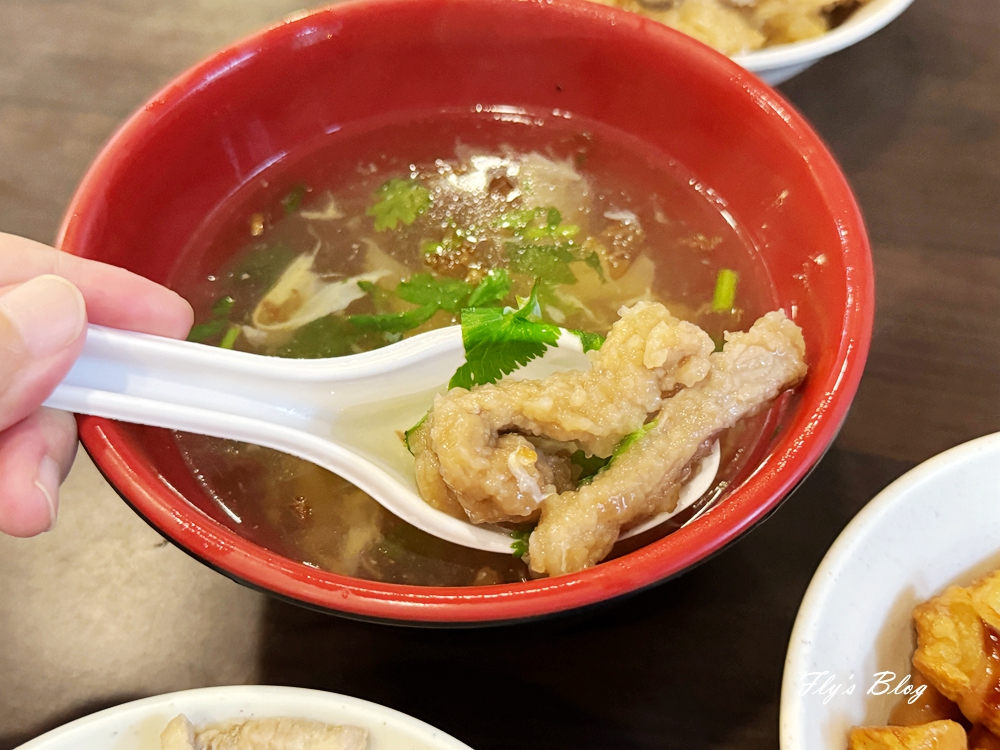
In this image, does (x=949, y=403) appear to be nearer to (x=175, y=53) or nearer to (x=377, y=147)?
(x=377, y=147)

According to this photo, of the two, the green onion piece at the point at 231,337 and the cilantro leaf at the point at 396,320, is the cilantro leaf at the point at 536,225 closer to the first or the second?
the cilantro leaf at the point at 396,320

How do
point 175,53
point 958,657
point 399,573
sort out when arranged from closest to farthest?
point 958,657
point 399,573
point 175,53

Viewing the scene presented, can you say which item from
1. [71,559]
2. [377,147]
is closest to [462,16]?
[377,147]

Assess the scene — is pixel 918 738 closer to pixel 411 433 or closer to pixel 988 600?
pixel 988 600

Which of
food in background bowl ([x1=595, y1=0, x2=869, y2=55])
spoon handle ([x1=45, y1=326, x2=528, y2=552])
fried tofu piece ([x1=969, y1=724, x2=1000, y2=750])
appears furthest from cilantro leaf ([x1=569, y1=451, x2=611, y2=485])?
food in background bowl ([x1=595, y1=0, x2=869, y2=55])

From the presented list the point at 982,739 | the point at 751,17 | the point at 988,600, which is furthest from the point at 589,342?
the point at 751,17

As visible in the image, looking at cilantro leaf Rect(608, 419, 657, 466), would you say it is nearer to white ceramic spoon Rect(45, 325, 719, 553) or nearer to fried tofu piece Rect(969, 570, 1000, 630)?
white ceramic spoon Rect(45, 325, 719, 553)

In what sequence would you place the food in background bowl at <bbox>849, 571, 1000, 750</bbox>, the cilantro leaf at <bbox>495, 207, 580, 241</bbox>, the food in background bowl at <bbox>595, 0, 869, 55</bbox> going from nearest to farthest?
the food in background bowl at <bbox>849, 571, 1000, 750</bbox> → the cilantro leaf at <bbox>495, 207, 580, 241</bbox> → the food in background bowl at <bbox>595, 0, 869, 55</bbox>
